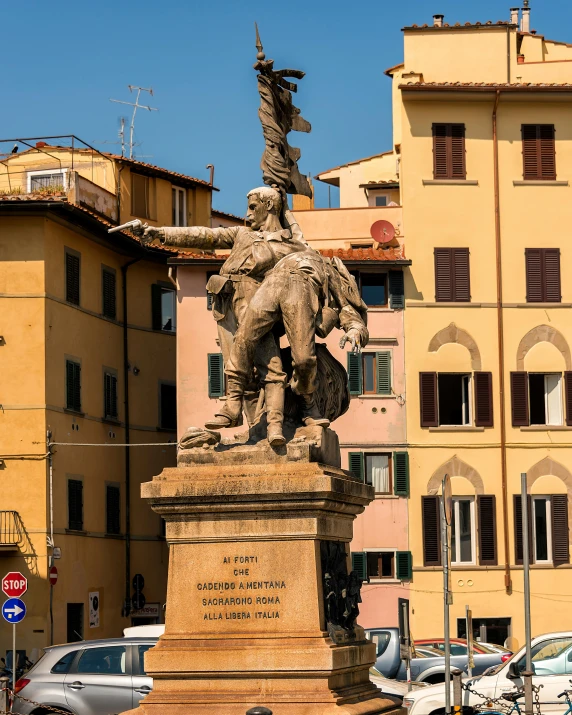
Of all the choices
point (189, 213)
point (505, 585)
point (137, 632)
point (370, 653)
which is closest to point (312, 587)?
point (370, 653)

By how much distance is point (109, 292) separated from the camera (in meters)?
54.0

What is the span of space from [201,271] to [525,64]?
1234cm

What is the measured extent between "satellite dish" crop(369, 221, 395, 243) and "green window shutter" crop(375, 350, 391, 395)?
10.9ft

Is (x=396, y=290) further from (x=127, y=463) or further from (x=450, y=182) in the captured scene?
(x=127, y=463)

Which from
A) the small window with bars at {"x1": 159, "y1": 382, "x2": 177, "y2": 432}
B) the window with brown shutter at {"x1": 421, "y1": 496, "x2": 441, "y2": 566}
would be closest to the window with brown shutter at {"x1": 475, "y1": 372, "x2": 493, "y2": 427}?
the window with brown shutter at {"x1": 421, "y1": 496, "x2": 441, "y2": 566}

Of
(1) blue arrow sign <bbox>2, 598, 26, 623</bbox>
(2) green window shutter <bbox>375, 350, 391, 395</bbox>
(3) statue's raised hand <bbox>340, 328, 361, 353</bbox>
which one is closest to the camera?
(3) statue's raised hand <bbox>340, 328, 361, 353</bbox>

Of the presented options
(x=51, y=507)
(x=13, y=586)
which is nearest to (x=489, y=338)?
(x=51, y=507)

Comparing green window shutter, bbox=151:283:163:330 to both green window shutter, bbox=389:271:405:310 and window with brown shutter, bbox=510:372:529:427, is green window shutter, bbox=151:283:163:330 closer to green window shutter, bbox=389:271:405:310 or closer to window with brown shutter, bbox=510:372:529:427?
green window shutter, bbox=389:271:405:310

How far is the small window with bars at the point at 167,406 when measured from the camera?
5597 cm

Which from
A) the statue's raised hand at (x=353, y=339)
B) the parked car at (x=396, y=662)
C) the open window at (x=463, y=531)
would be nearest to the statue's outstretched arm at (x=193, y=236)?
the statue's raised hand at (x=353, y=339)

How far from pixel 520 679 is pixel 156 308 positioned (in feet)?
109

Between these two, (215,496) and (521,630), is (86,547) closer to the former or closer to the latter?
(521,630)

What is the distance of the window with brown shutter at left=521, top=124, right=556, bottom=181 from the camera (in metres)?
52.3

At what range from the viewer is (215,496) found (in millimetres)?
13742
